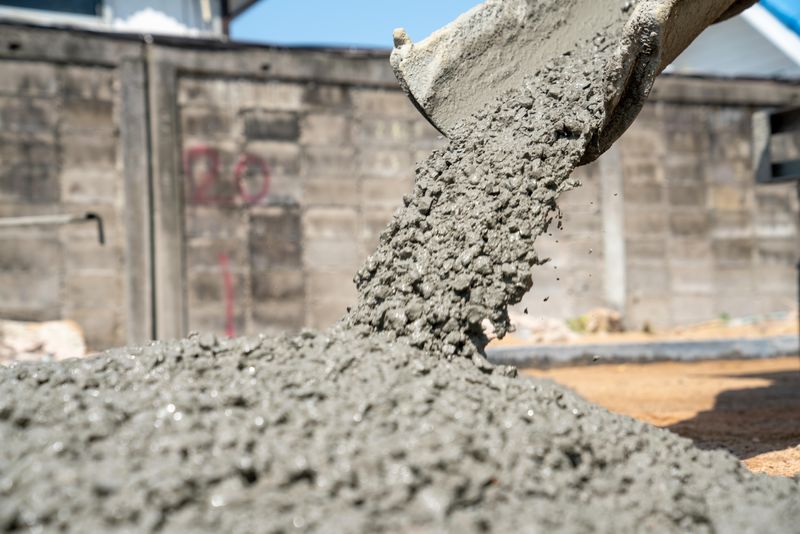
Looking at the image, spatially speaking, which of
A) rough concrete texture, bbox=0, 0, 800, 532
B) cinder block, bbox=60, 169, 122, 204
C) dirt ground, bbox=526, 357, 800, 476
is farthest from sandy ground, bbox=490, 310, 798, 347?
rough concrete texture, bbox=0, 0, 800, 532

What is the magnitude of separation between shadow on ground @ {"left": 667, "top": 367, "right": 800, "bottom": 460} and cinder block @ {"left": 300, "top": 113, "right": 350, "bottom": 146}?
4.58 metres

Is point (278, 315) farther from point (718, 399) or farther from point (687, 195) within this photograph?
point (687, 195)

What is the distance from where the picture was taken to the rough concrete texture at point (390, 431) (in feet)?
6.06

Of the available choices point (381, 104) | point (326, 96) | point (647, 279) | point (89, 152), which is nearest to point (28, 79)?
point (89, 152)

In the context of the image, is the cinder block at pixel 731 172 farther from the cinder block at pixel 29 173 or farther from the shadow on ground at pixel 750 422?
the cinder block at pixel 29 173

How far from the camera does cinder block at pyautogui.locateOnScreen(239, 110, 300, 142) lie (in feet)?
26.8

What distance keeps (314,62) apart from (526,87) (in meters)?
5.34

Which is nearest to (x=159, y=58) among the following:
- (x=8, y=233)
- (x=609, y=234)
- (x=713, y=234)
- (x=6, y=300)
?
(x=8, y=233)

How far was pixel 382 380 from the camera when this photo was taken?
92.3 inches

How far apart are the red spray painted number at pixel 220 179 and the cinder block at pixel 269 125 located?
235 millimetres

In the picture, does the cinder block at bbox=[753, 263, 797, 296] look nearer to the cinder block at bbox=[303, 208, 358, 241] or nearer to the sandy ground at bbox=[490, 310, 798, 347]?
the sandy ground at bbox=[490, 310, 798, 347]

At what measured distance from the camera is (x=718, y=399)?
5160mm

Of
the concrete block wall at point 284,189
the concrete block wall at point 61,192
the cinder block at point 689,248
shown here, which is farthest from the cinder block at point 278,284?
the cinder block at point 689,248

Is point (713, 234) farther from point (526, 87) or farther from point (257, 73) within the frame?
point (526, 87)
